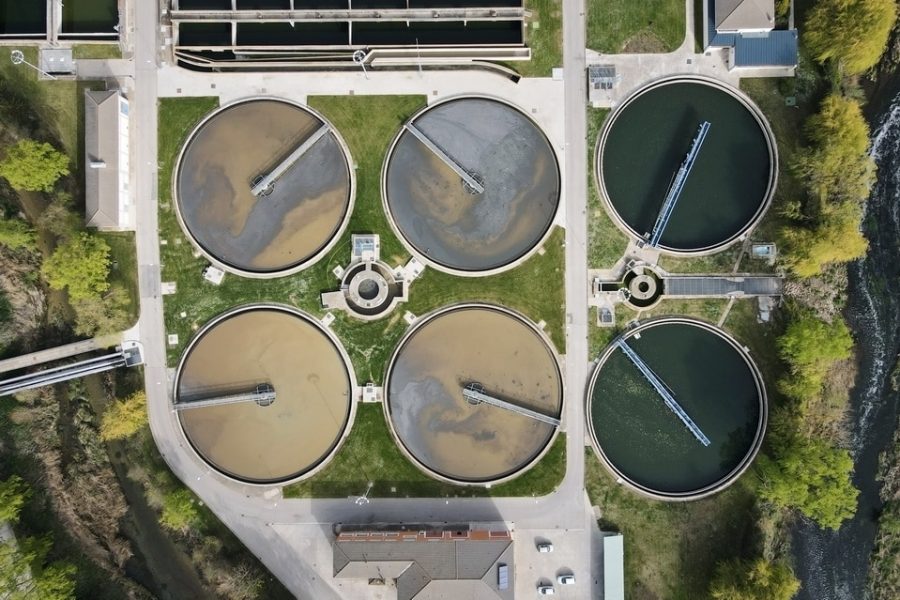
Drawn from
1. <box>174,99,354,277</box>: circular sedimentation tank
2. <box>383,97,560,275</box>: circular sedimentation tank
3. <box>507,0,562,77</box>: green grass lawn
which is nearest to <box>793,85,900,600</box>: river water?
<box>383,97,560,275</box>: circular sedimentation tank

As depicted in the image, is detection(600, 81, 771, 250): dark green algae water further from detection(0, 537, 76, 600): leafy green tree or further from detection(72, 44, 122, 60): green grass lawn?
detection(0, 537, 76, 600): leafy green tree

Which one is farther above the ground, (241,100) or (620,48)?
(620,48)

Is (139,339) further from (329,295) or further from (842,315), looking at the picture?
(842,315)

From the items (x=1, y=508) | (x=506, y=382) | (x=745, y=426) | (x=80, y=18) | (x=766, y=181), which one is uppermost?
(x=80, y=18)

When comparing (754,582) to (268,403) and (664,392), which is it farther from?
(268,403)

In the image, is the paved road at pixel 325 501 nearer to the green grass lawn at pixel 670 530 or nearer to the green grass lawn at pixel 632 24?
the green grass lawn at pixel 670 530

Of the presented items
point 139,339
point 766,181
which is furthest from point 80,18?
point 766,181
